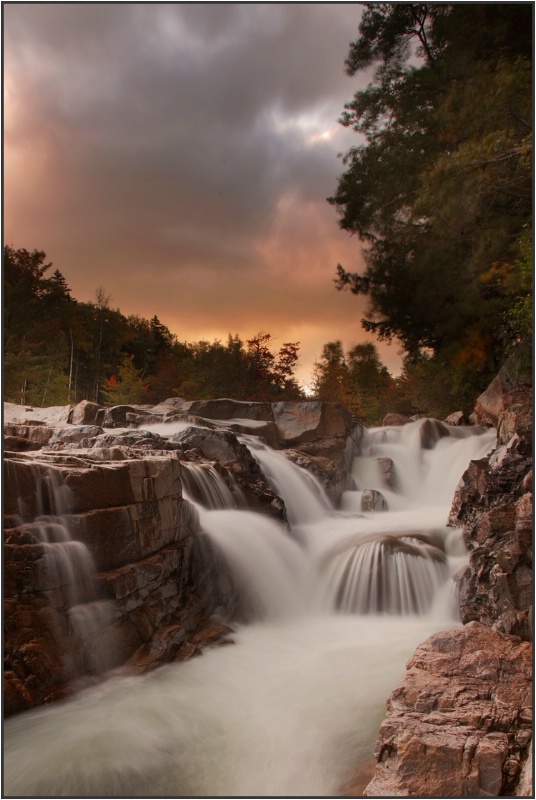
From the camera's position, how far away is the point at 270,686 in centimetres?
362

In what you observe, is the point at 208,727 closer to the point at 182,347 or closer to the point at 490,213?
the point at 490,213

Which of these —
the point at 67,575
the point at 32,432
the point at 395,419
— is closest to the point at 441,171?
the point at 67,575

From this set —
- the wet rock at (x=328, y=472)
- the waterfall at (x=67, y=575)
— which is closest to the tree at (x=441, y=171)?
the wet rock at (x=328, y=472)

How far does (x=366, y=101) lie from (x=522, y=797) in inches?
254

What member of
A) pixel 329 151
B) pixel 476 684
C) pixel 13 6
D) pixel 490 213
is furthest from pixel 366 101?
pixel 476 684

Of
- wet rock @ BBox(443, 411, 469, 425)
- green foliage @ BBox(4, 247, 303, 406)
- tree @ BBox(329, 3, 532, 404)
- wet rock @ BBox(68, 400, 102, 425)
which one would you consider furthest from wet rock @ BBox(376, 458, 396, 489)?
wet rock @ BBox(68, 400, 102, 425)

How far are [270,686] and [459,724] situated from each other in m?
1.62

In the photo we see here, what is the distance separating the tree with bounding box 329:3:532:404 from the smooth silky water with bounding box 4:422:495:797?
328 centimetres

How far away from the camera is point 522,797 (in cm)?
206

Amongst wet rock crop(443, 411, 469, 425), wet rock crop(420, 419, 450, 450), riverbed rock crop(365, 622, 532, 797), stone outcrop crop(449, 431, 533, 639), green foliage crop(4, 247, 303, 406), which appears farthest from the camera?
wet rock crop(443, 411, 469, 425)

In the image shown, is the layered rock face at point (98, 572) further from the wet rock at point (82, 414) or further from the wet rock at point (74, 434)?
the wet rock at point (82, 414)

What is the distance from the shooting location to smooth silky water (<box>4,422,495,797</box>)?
2666 mm

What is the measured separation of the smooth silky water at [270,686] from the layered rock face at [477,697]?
50 cm

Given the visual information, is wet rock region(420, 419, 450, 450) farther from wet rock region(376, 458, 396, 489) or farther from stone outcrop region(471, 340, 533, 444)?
wet rock region(376, 458, 396, 489)
